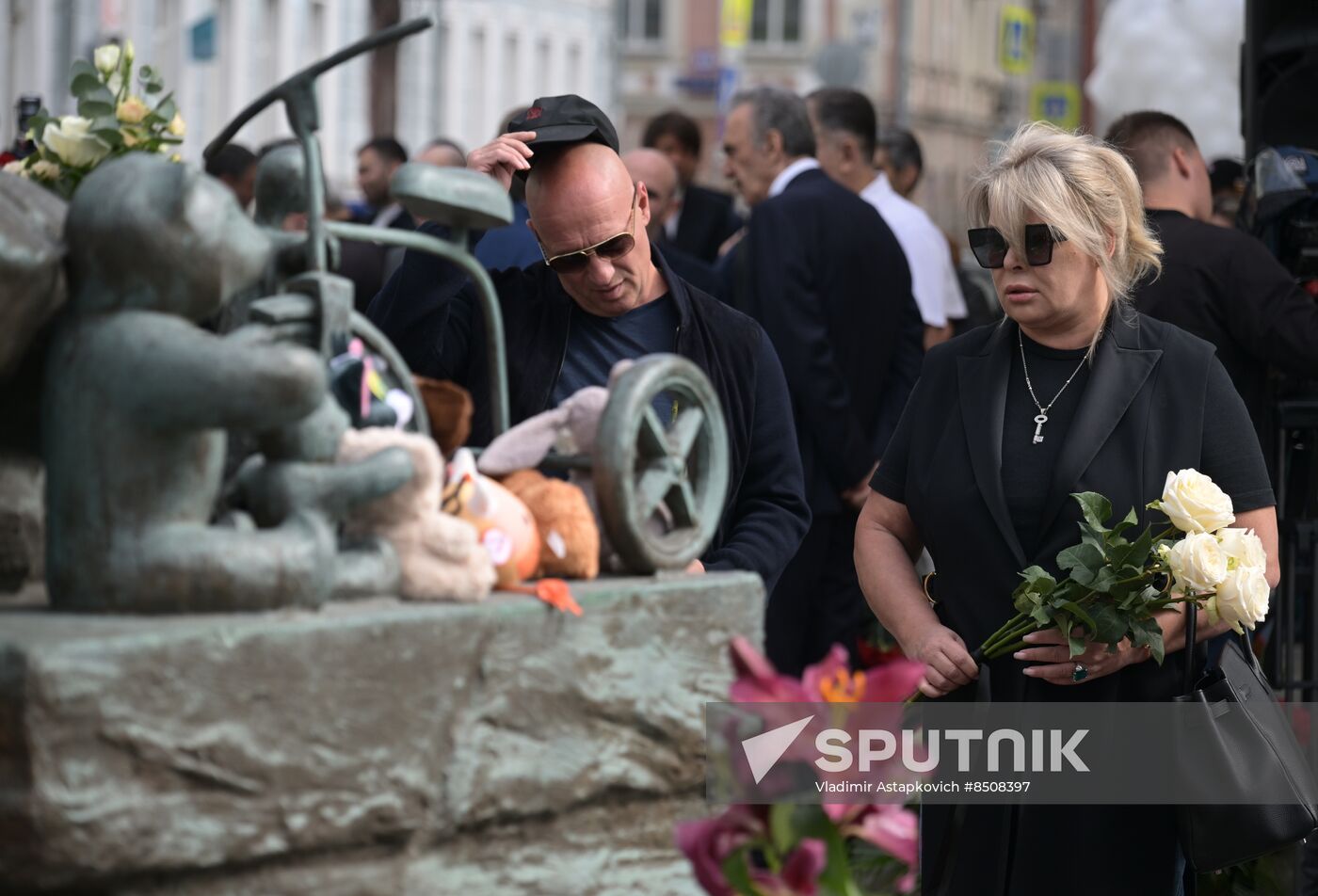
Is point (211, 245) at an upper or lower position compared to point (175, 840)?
upper

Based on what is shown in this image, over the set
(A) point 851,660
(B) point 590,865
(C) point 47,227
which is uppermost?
(C) point 47,227

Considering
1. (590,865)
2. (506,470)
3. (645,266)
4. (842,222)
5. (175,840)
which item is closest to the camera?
(175,840)

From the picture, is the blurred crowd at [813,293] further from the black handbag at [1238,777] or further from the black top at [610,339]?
the black handbag at [1238,777]

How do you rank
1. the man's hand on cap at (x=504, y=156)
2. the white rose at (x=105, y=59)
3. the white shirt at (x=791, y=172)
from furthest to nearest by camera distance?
the white shirt at (x=791, y=172), the man's hand on cap at (x=504, y=156), the white rose at (x=105, y=59)

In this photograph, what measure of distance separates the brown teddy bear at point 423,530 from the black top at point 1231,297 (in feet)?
11.9

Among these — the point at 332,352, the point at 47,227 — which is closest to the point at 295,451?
the point at 332,352

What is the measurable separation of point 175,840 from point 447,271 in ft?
4.90

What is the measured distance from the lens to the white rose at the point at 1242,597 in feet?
10.1

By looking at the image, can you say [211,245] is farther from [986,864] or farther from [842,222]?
[842,222]

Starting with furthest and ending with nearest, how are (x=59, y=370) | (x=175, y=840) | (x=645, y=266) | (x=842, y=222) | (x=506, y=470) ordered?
(x=842, y=222) → (x=645, y=266) → (x=506, y=470) → (x=59, y=370) → (x=175, y=840)

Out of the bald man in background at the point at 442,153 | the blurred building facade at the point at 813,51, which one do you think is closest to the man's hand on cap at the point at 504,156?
the bald man in background at the point at 442,153

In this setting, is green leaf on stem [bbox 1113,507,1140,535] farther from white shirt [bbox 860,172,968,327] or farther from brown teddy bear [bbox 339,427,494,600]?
white shirt [bbox 860,172,968,327]

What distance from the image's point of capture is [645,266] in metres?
3.28

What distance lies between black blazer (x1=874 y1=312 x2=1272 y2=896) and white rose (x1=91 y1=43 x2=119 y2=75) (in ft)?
5.01
